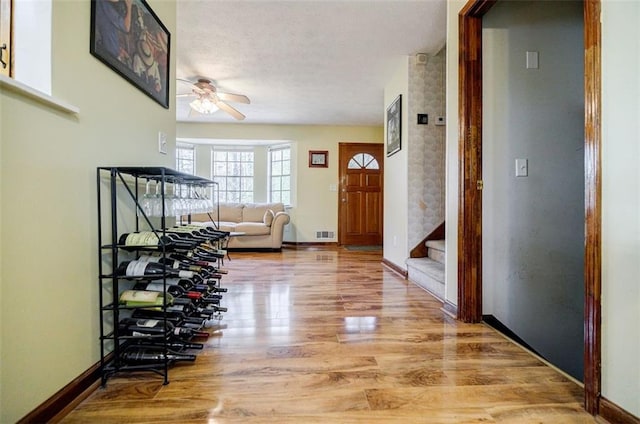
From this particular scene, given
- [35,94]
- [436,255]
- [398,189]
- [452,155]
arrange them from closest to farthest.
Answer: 1. [35,94]
2. [452,155]
3. [436,255]
4. [398,189]

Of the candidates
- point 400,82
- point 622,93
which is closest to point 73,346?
point 622,93

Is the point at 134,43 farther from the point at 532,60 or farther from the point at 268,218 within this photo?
the point at 268,218

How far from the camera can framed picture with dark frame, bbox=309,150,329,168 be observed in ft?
20.1

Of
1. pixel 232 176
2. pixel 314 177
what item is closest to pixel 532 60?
pixel 314 177

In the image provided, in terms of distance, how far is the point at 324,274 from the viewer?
11.4 ft

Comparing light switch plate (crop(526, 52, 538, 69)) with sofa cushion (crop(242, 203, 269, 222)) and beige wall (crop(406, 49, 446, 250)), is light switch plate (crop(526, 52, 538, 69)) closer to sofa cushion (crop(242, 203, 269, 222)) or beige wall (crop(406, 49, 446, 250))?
beige wall (crop(406, 49, 446, 250))

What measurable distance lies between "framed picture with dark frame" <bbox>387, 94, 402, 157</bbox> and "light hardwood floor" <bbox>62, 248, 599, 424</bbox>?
2076 mm

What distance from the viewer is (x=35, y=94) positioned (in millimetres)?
915

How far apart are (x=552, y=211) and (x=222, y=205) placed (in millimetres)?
5146

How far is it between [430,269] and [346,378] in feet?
5.70

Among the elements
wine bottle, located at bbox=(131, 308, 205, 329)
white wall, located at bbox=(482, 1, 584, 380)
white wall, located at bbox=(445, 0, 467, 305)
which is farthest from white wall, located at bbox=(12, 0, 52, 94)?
white wall, located at bbox=(482, 1, 584, 380)

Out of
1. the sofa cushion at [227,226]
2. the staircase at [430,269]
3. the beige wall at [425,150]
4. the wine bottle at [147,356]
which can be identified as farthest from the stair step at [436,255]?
the sofa cushion at [227,226]

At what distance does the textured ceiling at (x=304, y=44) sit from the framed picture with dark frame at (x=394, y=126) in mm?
394

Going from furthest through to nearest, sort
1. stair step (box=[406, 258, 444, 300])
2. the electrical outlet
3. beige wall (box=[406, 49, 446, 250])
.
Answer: beige wall (box=[406, 49, 446, 250]) < stair step (box=[406, 258, 444, 300]) < the electrical outlet
